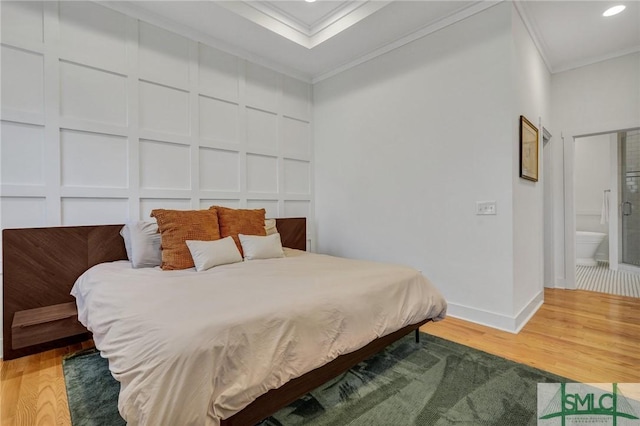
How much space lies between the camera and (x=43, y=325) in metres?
2.11

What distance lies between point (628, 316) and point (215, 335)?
3.85 m

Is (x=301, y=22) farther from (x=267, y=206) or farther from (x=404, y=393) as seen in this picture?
(x=404, y=393)

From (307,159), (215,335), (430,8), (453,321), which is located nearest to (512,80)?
(430,8)

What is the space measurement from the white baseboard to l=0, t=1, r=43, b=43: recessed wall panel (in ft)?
13.7

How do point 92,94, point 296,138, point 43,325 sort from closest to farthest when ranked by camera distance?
point 43,325, point 92,94, point 296,138

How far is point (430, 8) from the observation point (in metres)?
2.85

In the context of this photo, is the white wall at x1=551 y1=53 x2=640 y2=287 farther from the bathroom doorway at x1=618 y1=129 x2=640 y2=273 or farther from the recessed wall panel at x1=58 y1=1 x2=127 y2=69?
the recessed wall panel at x1=58 y1=1 x2=127 y2=69

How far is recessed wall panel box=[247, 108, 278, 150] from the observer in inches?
144

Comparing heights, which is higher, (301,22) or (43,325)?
(301,22)

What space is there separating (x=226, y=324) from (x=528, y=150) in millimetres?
3090

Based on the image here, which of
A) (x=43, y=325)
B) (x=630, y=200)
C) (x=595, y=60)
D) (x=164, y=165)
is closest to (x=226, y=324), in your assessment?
(x=43, y=325)

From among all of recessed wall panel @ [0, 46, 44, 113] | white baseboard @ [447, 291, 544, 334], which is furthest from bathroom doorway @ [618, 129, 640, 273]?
recessed wall panel @ [0, 46, 44, 113]

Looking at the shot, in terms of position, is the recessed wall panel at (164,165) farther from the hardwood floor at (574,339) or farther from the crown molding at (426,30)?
the hardwood floor at (574,339)

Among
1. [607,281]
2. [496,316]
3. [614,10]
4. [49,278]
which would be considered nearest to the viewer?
[49,278]
